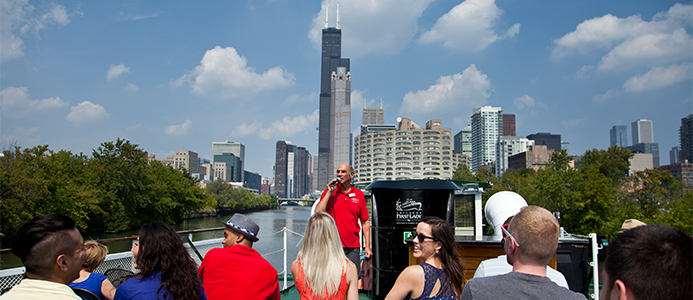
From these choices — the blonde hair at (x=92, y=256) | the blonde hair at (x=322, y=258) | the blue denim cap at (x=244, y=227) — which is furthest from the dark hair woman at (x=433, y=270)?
the blonde hair at (x=92, y=256)

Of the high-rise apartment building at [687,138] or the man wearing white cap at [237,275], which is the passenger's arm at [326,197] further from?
the high-rise apartment building at [687,138]

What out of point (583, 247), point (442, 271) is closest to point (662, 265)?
point (442, 271)

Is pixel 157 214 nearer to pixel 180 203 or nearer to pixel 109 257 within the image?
pixel 180 203

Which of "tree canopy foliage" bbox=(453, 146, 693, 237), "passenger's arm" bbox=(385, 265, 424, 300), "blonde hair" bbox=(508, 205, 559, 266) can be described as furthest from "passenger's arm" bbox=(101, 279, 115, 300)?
"tree canopy foliage" bbox=(453, 146, 693, 237)

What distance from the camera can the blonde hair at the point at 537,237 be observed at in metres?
1.79

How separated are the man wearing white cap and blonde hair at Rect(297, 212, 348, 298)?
414 mm

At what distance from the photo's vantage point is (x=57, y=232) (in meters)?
1.86

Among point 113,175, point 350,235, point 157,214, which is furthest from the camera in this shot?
point 157,214

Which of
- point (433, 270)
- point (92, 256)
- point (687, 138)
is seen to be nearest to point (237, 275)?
point (92, 256)

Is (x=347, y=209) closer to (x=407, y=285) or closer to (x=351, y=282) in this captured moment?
(x=351, y=282)

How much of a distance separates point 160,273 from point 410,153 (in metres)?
138

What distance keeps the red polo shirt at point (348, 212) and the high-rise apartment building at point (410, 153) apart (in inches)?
5021

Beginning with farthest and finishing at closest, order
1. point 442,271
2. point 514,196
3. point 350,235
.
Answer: point 514,196 < point 350,235 < point 442,271

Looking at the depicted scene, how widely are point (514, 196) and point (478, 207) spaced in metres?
2.47
